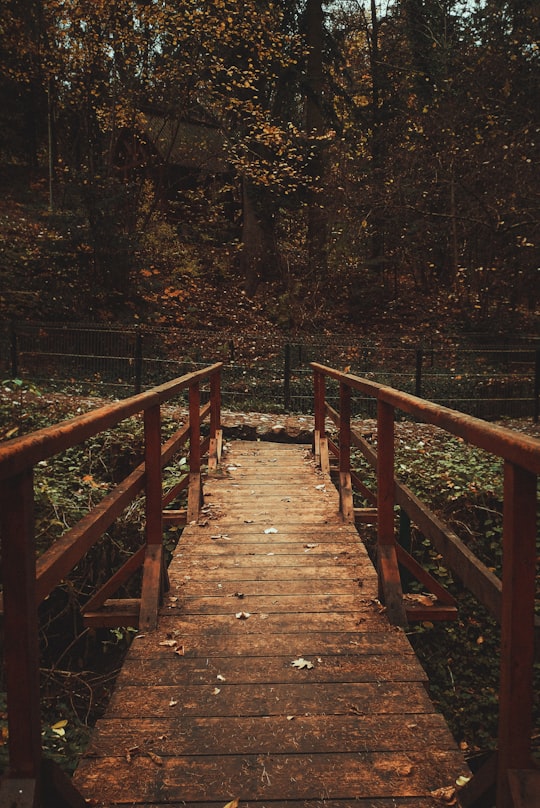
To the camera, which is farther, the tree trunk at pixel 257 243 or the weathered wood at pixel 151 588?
the tree trunk at pixel 257 243

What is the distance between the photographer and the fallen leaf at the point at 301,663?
267 cm

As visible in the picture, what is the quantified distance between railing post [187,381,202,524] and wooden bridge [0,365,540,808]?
2.35 feet

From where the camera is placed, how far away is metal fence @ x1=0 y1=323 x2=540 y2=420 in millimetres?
12141

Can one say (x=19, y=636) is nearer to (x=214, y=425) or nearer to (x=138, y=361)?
(x=214, y=425)

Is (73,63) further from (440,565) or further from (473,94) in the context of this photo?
(440,565)

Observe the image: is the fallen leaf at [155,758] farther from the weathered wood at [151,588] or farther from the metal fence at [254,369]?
the metal fence at [254,369]

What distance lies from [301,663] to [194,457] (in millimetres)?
2770

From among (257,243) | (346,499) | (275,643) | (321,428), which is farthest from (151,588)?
(257,243)

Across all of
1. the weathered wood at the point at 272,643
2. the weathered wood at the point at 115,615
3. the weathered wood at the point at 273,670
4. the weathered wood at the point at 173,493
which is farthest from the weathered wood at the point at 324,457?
A: the weathered wood at the point at 273,670

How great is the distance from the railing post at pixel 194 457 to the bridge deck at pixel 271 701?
0.82 metres

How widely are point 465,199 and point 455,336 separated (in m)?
4.16

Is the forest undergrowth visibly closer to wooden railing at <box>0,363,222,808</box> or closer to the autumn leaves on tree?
wooden railing at <box>0,363,222,808</box>

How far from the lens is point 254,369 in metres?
13.1

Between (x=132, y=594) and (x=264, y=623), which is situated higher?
(x=264, y=623)
